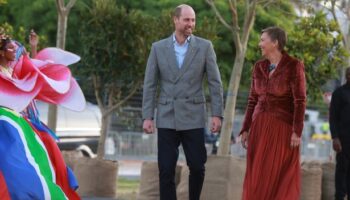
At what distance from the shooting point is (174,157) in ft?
29.5

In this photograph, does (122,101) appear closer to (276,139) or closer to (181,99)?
(181,99)

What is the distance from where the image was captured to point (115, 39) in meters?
14.7

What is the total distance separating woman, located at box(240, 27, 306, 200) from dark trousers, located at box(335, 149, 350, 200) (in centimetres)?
264

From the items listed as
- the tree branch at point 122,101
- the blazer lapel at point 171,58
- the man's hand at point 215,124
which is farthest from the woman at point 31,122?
the tree branch at point 122,101

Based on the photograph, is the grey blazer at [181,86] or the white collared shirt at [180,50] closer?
the grey blazer at [181,86]

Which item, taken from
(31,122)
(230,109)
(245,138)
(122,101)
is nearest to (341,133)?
(230,109)

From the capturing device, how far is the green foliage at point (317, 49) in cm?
1380

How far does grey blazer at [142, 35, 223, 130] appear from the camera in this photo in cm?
905

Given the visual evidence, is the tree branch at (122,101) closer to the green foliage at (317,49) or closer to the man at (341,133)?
the green foliage at (317,49)

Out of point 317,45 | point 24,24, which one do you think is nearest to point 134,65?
point 317,45

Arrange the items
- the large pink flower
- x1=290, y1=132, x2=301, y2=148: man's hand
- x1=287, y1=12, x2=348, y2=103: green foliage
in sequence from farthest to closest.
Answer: x1=287, y1=12, x2=348, y2=103: green foliage
x1=290, y1=132, x2=301, y2=148: man's hand
the large pink flower

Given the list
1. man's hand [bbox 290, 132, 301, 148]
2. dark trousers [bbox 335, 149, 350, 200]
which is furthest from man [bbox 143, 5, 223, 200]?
dark trousers [bbox 335, 149, 350, 200]

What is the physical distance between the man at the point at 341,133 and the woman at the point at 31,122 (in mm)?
3476

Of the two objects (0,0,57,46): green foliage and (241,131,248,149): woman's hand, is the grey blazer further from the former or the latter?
(0,0,57,46): green foliage
